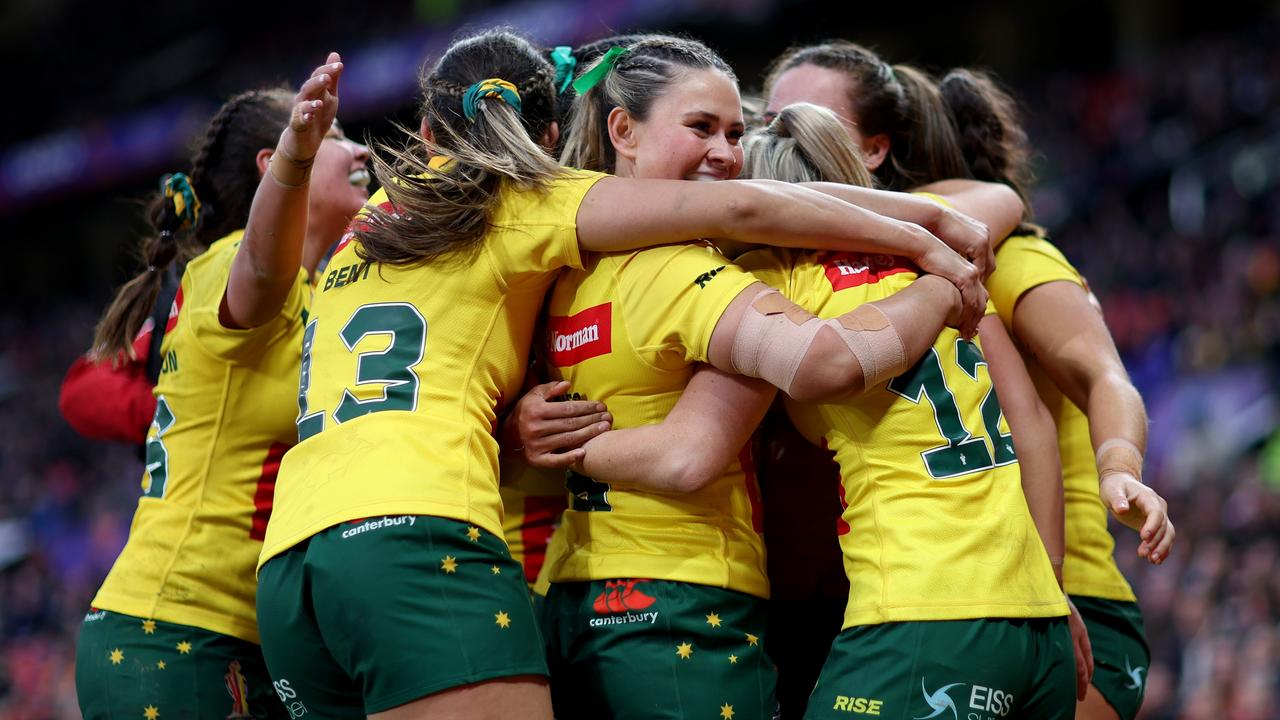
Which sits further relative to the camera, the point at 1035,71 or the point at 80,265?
the point at 80,265

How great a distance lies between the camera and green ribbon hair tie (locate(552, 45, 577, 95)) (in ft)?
11.1

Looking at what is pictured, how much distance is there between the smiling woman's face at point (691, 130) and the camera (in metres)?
2.97

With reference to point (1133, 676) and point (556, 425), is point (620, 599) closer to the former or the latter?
point (556, 425)

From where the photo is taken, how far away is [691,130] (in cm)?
297

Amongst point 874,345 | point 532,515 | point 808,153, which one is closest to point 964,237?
point 808,153

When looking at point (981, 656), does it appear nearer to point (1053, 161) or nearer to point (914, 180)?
point (914, 180)

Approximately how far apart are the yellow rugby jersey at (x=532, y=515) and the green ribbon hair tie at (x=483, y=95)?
0.91m

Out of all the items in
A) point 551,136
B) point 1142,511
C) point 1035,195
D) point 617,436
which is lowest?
point 1035,195

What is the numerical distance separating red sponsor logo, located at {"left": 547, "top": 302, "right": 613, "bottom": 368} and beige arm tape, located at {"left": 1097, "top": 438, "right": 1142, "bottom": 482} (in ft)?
3.76

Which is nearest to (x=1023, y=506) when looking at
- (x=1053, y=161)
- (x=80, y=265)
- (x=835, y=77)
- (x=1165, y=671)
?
(x=835, y=77)

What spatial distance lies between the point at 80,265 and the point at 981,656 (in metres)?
29.3

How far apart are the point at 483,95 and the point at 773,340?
912 mm

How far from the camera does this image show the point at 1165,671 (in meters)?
7.73

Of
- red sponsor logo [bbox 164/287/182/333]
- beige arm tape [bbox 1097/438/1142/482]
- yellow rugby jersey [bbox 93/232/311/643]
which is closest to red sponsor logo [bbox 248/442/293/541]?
yellow rugby jersey [bbox 93/232/311/643]
